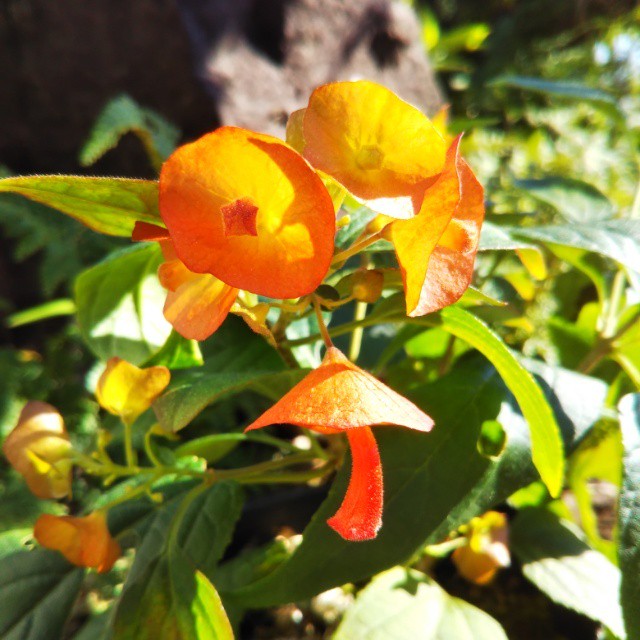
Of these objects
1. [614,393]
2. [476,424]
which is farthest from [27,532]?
[614,393]

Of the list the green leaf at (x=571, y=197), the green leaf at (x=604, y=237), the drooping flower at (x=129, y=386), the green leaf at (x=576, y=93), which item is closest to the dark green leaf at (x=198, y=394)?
the drooping flower at (x=129, y=386)

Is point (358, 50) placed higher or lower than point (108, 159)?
higher

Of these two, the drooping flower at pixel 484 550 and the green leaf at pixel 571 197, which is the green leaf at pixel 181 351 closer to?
the drooping flower at pixel 484 550

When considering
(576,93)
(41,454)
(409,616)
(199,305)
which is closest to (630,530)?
(409,616)

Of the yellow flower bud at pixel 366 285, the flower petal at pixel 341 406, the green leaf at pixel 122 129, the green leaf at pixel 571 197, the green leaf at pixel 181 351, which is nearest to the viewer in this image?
→ the flower petal at pixel 341 406

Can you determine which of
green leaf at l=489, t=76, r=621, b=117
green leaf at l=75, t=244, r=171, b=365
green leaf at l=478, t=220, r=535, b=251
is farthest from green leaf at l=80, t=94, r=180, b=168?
green leaf at l=478, t=220, r=535, b=251

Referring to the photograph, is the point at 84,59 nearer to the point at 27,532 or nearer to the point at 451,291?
the point at 27,532
